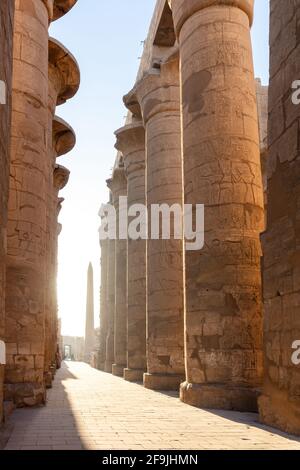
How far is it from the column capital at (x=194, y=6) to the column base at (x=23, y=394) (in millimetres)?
7291

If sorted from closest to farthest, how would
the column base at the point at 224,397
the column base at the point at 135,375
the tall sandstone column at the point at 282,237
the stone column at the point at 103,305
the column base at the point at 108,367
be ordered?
the tall sandstone column at the point at 282,237, the column base at the point at 224,397, the column base at the point at 135,375, the column base at the point at 108,367, the stone column at the point at 103,305

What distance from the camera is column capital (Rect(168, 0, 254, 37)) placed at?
993cm

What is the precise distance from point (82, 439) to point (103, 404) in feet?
12.8

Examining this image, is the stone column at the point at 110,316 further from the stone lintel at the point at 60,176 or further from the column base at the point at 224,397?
the column base at the point at 224,397

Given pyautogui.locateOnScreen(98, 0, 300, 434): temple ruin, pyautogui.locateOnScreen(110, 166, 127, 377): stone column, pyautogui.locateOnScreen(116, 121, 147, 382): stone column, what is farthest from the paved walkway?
pyautogui.locateOnScreen(110, 166, 127, 377): stone column

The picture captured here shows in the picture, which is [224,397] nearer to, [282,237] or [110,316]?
[282,237]

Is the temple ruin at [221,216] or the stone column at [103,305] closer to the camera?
the temple ruin at [221,216]

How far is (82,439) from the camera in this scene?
223 inches

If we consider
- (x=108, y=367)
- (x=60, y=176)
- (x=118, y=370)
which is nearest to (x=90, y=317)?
(x=108, y=367)

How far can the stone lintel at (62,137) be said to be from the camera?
49.1 feet

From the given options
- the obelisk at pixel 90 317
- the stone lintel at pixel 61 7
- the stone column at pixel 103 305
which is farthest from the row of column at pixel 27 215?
the obelisk at pixel 90 317

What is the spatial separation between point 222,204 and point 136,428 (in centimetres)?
416

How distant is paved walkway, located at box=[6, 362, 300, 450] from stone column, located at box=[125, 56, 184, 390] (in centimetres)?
305

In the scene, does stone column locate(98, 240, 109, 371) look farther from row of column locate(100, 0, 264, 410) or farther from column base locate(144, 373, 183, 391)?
row of column locate(100, 0, 264, 410)
